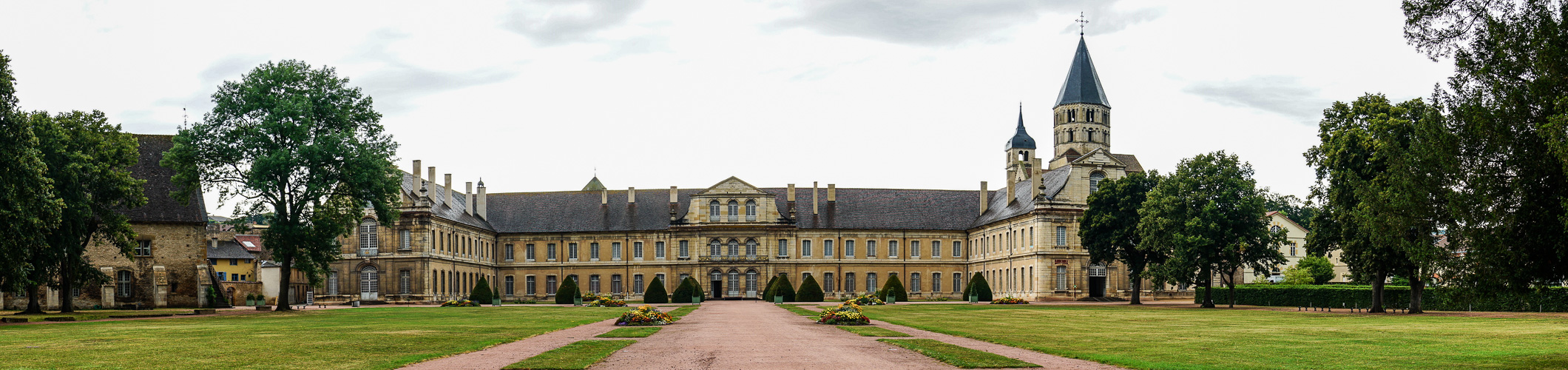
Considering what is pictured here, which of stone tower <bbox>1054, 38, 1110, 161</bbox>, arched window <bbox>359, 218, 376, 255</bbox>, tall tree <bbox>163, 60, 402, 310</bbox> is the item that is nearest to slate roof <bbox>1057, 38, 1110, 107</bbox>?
stone tower <bbox>1054, 38, 1110, 161</bbox>

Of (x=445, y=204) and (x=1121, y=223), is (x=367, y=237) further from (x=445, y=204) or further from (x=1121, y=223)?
(x=1121, y=223)

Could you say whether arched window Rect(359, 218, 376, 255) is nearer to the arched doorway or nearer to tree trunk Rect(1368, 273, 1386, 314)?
the arched doorway

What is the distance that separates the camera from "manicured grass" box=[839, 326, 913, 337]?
2789 cm

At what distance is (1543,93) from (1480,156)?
170cm

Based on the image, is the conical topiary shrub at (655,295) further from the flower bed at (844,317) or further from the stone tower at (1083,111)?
the stone tower at (1083,111)

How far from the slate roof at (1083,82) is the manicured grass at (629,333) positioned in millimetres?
91381

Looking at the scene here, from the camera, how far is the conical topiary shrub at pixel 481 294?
6812cm

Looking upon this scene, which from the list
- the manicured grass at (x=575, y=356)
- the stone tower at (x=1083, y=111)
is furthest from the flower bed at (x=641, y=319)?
the stone tower at (x=1083, y=111)

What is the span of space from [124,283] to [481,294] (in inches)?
711

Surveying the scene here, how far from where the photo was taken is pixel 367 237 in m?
76.2

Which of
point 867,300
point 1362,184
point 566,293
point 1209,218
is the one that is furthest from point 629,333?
point 566,293

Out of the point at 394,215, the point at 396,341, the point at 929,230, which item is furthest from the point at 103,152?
the point at 929,230

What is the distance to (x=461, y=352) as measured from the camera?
21766mm

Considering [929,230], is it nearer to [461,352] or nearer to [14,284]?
[14,284]
